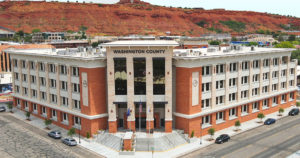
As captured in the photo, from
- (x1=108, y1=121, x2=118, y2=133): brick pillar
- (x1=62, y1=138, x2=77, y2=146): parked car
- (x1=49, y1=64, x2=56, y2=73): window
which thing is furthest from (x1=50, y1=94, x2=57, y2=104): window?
(x1=108, y1=121, x2=118, y2=133): brick pillar

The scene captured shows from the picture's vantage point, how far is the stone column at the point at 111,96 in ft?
170

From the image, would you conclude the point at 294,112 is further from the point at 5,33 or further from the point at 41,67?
the point at 5,33

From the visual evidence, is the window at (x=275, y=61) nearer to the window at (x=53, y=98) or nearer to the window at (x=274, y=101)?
the window at (x=274, y=101)

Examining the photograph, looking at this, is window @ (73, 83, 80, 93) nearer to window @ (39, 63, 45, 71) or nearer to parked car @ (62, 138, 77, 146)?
parked car @ (62, 138, 77, 146)

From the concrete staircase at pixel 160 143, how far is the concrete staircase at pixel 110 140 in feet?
10.3

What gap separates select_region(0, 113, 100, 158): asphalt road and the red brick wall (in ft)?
24.0

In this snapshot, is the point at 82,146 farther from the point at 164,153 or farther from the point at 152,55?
the point at 152,55

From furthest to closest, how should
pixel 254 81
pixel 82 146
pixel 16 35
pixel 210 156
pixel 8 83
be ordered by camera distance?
pixel 16 35 < pixel 8 83 < pixel 254 81 < pixel 82 146 < pixel 210 156

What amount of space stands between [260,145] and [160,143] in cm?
1735

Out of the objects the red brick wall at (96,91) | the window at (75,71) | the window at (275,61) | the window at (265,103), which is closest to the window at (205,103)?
the red brick wall at (96,91)

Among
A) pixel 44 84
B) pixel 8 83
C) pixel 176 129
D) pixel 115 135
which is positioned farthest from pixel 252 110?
pixel 8 83

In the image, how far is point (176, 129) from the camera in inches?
Answer: 2142

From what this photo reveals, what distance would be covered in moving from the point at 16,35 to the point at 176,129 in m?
177

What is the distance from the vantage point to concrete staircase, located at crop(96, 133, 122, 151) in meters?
49.0
